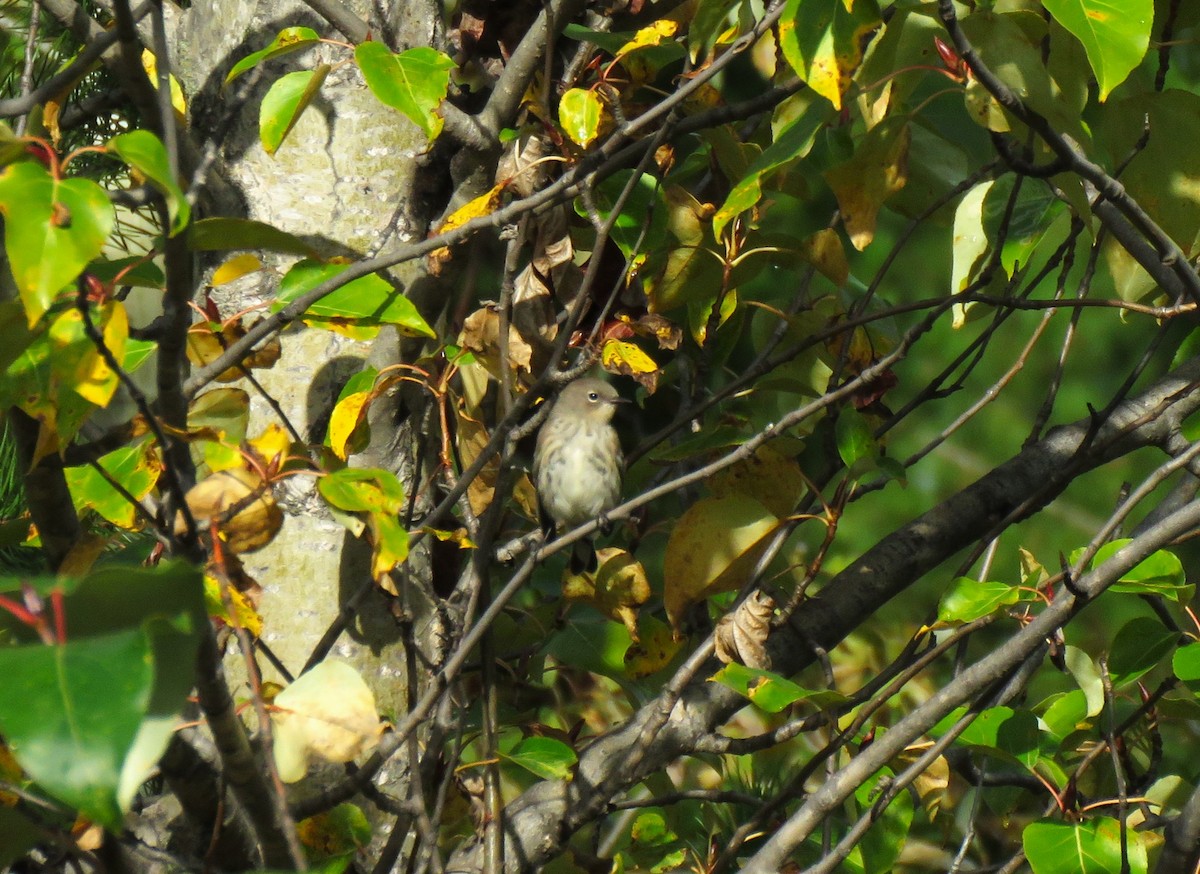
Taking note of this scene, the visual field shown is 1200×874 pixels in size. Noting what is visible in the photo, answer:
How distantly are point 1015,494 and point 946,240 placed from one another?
2.81m

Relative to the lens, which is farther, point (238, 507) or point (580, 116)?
point (580, 116)

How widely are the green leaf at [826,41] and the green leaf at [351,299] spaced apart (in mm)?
523

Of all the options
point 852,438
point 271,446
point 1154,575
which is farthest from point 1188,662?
point 271,446

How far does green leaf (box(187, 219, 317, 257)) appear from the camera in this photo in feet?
4.16

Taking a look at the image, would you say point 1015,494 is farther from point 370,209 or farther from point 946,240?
point 946,240

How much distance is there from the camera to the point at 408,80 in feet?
4.75

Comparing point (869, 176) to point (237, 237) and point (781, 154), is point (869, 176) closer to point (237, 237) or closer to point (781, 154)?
point (781, 154)

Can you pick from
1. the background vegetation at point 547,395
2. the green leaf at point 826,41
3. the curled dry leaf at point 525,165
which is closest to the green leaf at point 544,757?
the background vegetation at point 547,395

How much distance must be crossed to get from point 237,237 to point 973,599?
102cm

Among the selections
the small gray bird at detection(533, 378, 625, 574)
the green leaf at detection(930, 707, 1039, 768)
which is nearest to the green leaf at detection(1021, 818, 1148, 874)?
the green leaf at detection(930, 707, 1039, 768)

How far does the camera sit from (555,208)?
1.96m

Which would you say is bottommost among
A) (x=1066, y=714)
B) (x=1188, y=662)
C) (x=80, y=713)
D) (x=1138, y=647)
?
(x=1066, y=714)

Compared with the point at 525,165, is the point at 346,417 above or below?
below

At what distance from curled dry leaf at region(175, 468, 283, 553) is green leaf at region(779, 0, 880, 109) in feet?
2.42
